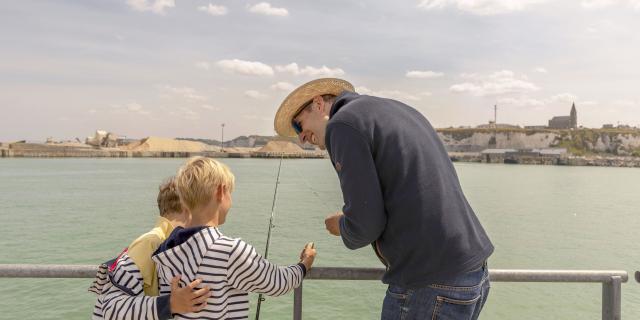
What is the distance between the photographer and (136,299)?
68.9 inches

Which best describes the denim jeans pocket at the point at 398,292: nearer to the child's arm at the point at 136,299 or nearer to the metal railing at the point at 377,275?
the metal railing at the point at 377,275

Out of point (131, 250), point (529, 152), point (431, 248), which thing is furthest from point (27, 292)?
point (529, 152)

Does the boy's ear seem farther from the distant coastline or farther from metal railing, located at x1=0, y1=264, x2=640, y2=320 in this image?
the distant coastline

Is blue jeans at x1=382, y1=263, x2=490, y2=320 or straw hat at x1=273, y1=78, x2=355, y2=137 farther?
straw hat at x1=273, y1=78, x2=355, y2=137

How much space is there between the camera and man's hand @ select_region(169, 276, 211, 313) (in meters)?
1.69

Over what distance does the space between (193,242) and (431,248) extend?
0.78 metres

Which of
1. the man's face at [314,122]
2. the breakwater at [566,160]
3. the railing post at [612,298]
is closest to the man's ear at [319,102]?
the man's face at [314,122]

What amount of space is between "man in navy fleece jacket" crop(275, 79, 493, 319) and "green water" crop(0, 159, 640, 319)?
8.03 metres

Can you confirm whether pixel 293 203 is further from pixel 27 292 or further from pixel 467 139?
pixel 467 139

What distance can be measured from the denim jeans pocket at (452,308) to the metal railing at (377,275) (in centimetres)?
33

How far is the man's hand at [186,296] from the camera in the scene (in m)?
1.69

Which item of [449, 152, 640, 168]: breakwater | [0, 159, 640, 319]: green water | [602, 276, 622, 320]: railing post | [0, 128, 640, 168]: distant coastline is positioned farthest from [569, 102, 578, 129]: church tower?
[602, 276, 622, 320]: railing post

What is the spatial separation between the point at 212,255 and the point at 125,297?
34 centimetres

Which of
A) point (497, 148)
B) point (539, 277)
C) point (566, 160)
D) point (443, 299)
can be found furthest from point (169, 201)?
point (497, 148)
